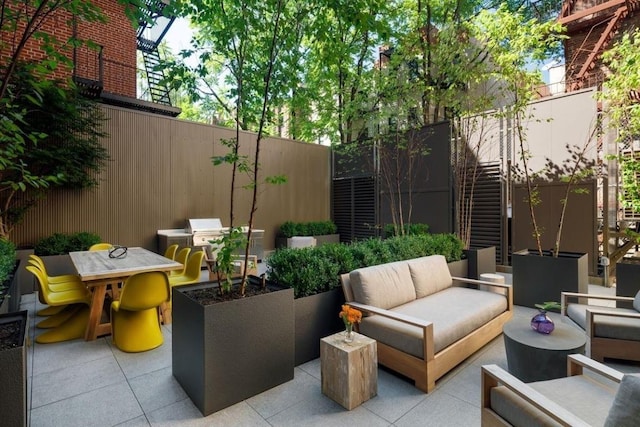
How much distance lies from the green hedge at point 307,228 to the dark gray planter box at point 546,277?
239 inches

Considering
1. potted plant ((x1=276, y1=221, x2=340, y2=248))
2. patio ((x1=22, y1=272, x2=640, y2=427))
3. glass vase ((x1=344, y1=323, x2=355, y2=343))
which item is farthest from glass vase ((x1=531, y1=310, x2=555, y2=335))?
potted plant ((x1=276, y1=221, x2=340, y2=248))

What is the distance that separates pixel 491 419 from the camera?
165cm

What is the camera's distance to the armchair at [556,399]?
1.34 m

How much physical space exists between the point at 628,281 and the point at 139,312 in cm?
579

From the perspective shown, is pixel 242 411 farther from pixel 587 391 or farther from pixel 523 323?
pixel 523 323

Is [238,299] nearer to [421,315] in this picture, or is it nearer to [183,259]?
[421,315]

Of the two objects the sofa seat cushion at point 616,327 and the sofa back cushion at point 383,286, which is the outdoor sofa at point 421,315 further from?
the sofa seat cushion at point 616,327

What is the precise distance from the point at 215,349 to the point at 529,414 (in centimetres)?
191

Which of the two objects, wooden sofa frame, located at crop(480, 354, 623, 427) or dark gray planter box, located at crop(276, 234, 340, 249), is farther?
dark gray planter box, located at crop(276, 234, 340, 249)

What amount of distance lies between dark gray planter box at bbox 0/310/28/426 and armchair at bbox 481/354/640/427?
2469mm

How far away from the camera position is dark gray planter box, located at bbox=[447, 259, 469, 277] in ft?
15.6

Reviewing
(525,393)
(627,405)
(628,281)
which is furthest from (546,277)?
(627,405)

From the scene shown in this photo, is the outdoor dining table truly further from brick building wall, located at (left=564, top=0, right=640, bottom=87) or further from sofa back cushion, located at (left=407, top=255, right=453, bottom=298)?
brick building wall, located at (left=564, top=0, right=640, bottom=87)

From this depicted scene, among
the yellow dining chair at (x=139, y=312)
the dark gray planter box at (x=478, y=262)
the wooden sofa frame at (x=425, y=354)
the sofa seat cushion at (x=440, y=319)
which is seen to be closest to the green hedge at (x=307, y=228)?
the dark gray planter box at (x=478, y=262)
